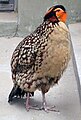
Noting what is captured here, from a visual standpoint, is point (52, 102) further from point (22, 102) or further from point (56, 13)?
point (56, 13)

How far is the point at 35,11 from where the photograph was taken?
6.73m

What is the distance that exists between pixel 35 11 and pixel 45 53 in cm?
291

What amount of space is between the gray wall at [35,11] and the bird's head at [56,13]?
281cm

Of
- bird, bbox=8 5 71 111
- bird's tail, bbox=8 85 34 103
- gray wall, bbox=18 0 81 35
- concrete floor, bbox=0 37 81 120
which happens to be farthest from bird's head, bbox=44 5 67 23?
gray wall, bbox=18 0 81 35

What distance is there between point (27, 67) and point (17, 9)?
303cm

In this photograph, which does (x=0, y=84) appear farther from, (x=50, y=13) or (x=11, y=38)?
(x=11, y=38)

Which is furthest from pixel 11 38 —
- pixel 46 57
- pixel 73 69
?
pixel 46 57

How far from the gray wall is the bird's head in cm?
281

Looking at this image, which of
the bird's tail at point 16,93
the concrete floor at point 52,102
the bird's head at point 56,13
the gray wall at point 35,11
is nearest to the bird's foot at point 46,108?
the concrete floor at point 52,102

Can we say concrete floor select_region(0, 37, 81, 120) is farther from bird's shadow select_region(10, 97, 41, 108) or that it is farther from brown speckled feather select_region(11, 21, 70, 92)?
brown speckled feather select_region(11, 21, 70, 92)

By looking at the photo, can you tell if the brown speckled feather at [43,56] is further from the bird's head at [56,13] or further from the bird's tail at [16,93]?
the bird's tail at [16,93]

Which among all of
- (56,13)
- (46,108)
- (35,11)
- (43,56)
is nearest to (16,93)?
(46,108)

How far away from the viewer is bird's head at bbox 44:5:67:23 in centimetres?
385

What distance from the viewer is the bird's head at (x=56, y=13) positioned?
385 centimetres
